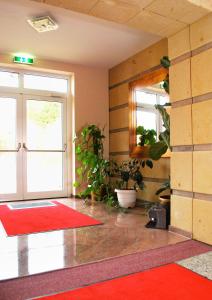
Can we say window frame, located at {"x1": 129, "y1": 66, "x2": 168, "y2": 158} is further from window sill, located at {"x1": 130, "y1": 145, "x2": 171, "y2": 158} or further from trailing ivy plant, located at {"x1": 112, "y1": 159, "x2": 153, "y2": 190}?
trailing ivy plant, located at {"x1": 112, "y1": 159, "x2": 153, "y2": 190}

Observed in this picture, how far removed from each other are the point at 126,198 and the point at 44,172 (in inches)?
77.7

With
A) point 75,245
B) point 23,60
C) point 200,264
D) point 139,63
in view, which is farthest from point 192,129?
point 23,60

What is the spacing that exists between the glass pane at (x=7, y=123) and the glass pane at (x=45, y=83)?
19.4 inches

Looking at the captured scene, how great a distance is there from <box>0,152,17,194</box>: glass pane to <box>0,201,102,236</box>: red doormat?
69cm

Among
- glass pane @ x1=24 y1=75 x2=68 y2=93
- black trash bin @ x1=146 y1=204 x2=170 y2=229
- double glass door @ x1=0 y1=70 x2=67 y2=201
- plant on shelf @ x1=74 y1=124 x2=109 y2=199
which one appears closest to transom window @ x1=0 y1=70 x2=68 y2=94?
glass pane @ x1=24 y1=75 x2=68 y2=93

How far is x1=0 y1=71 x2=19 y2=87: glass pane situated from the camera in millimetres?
5039

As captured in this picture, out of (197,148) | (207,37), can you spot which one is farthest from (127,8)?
(197,148)

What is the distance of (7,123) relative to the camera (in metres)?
5.06

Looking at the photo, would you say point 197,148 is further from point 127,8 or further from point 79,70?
point 79,70

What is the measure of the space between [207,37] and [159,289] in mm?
2376

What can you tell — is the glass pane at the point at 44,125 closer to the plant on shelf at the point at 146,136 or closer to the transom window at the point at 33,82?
the transom window at the point at 33,82

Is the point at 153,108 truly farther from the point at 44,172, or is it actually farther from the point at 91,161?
the point at 44,172

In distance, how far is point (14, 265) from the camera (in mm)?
2100

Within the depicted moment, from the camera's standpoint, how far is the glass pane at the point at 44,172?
524 centimetres
